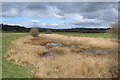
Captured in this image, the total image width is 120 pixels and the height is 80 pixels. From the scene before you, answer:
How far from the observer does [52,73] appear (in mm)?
9148

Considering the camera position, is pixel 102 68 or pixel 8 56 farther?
pixel 8 56

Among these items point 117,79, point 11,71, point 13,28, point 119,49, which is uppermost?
point 13,28

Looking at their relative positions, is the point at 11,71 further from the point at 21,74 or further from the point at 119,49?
the point at 119,49

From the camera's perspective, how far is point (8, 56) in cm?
1227

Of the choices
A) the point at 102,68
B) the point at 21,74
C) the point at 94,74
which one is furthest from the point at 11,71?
the point at 102,68

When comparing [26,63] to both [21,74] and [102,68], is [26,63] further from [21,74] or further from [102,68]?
[102,68]

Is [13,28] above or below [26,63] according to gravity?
above

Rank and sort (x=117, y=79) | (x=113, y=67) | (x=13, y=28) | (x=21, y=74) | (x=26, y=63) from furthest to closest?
(x=13, y=28)
(x=26, y=63)
(x=113, y=67)
(x=117, y=79)
(x=21, y=74)

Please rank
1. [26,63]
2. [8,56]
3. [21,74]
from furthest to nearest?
[8,56], [26,63], [21,74]

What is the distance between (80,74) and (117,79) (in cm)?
234

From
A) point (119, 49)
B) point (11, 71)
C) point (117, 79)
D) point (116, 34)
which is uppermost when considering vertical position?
point (116, 34)

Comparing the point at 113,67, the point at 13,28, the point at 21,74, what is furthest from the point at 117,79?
the point at 13,28

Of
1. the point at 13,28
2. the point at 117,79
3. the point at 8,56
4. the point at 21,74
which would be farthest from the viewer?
the point at 13,28

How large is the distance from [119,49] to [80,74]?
2873 millimetres
